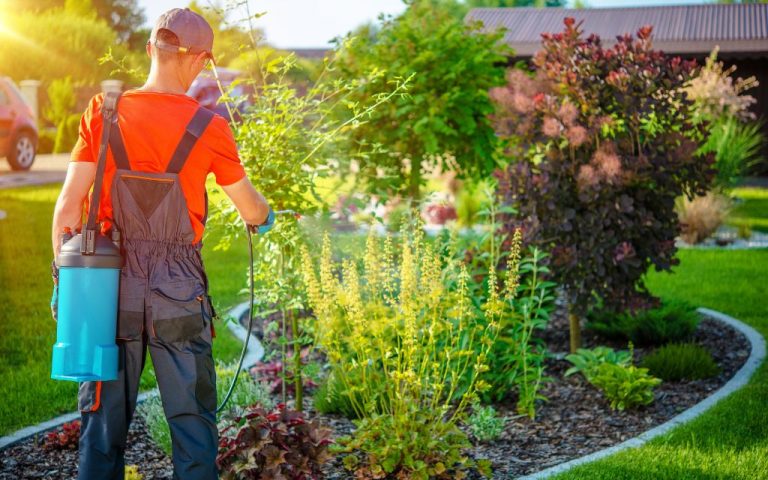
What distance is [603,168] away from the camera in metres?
5.93

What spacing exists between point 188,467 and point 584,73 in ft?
13.0

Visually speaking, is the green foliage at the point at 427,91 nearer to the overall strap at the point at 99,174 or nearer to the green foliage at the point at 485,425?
the green foliage at the point at 485,425

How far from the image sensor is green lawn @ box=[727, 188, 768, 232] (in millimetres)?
12508

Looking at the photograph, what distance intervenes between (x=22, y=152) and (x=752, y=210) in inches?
489

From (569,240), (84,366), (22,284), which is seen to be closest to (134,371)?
(84,366)

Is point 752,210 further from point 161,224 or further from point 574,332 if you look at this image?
point 161,224

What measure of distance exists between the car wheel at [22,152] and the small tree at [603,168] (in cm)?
1301

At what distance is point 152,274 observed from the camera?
308cm

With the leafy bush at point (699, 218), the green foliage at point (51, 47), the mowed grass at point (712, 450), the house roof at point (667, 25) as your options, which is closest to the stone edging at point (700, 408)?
the mowed grass at point (712, 450)

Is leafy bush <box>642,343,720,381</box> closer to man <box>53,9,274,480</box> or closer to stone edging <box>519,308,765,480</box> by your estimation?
stone edging <box>519,308,765,480</box>

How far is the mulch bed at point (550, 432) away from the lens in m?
4.42

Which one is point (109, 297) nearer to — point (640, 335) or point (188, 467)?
point (188, 467)

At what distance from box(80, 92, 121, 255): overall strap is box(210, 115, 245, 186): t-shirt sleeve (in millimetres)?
315

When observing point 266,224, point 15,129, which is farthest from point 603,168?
point 15,129
